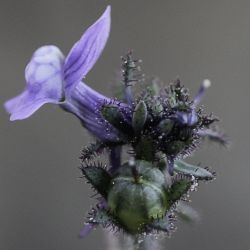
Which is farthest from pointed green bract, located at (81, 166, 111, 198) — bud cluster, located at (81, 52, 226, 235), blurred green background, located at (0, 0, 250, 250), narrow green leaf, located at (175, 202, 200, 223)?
blurred green background, located at (0, 0, 250, 250)

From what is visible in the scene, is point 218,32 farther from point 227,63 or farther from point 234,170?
point 234,170

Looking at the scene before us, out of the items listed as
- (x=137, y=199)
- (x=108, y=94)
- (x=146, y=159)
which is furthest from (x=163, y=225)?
(x=108, y=94)

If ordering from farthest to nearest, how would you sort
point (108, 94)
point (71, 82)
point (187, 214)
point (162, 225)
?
point (108, 94) → point (187, 214) → point (71, 82) → point (162, 225)

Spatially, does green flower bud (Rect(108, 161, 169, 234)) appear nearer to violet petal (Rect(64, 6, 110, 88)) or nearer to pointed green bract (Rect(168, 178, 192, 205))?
pointed green bract (Rect(168, 178, 192, 205))

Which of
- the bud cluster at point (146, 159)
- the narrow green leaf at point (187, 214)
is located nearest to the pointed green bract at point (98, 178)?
the bud cluster at point (146, 159)

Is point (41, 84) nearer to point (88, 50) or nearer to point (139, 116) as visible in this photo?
point (88, 50)

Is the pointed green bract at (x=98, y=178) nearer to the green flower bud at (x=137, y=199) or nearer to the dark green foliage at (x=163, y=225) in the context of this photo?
the green flower bud at (x=137, y=199)
